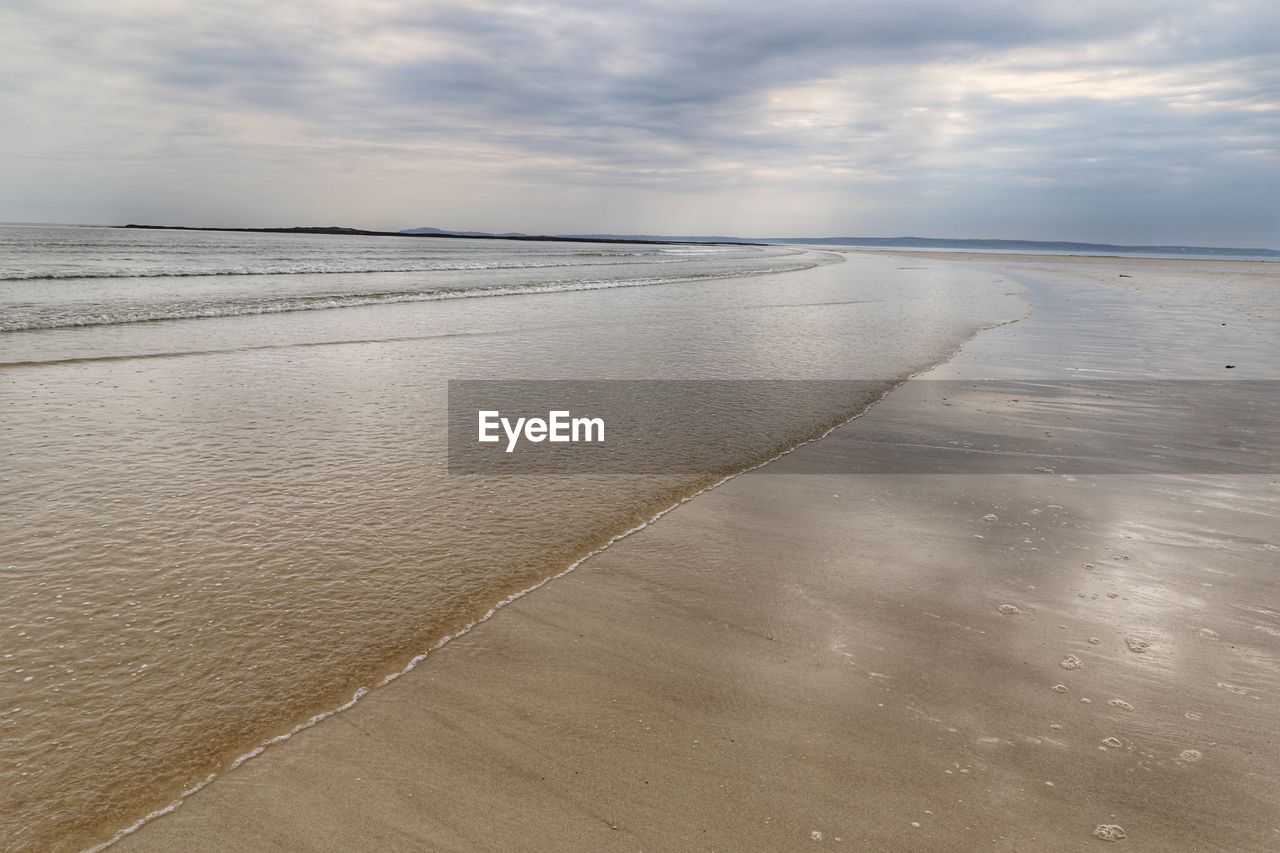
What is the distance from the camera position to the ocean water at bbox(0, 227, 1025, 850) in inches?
117

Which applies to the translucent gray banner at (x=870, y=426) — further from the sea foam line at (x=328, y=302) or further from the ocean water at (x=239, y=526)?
the sea foam line at (x=328, y=302)

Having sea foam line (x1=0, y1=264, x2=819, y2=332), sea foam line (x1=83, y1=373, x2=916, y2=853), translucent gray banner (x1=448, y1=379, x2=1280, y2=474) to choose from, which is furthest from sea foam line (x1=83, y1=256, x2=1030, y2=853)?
sea foam line (x1=0, y1=264, x2=819, y2=332)

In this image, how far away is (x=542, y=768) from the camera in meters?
2.82

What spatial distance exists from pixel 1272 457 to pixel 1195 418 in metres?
1.68

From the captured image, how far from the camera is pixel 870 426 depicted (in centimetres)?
842

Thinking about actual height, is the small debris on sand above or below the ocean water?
below

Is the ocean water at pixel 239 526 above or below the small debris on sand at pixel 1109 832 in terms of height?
above

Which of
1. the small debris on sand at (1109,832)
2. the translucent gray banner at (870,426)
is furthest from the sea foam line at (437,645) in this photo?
the small debris on sand at (1109,832)

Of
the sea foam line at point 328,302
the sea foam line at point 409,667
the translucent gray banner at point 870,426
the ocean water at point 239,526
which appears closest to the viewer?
the sea foam line at point 409,667

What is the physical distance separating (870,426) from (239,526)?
642 centimetres

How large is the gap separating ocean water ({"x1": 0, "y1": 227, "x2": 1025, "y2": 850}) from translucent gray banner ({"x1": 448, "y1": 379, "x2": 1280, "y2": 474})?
302 millimetres

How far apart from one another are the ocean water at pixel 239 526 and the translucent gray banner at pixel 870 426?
11.9 inches

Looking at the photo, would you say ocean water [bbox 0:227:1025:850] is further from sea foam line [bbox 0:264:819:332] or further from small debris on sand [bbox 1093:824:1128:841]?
small debris on sand [bbox 1093:824:1128:841]

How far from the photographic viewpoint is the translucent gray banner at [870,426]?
695 cm
